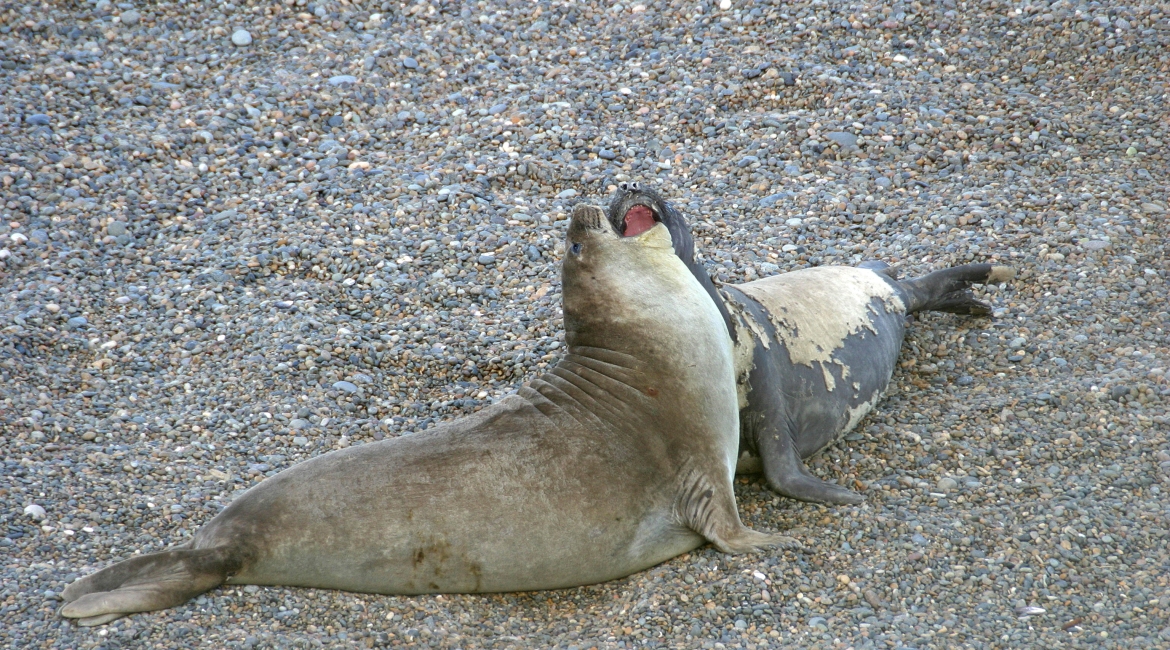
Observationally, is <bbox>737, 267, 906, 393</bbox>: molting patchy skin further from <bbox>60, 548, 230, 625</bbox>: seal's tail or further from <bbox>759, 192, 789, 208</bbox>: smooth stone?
<bbox>60, 548, 230, 625</bbox>: seal's tail

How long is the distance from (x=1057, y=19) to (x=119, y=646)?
294 inches

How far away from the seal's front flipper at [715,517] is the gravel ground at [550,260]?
0.26 feet

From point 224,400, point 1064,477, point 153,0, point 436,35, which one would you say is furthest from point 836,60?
point 153,0

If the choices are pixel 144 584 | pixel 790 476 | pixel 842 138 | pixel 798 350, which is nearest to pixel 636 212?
pixel 798 350

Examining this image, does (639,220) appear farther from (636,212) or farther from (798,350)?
(798,350)

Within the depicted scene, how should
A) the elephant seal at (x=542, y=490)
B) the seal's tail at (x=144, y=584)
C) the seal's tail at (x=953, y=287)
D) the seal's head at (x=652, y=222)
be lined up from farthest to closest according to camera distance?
the seal's tail at (x=953, y=287) < the seal's head at (x=652, y=222) < the elephant seal at (x=542, y=490) < the seal's tail at (x=144, y=584)

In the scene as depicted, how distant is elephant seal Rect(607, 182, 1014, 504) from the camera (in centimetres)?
439

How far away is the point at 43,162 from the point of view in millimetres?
7031

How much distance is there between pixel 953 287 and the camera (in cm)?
566

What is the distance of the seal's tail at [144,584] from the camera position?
143 inches

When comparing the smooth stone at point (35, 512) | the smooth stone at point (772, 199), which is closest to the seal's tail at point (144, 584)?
the smooth stone at point (35, 512)

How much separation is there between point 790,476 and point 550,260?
237cm

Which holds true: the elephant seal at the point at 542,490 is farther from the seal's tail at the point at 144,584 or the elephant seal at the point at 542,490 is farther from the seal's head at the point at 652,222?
the seal's head at the point at 652,222

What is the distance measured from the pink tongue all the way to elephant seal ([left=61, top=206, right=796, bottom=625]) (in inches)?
9.0
